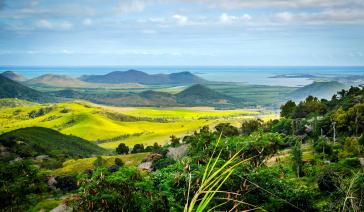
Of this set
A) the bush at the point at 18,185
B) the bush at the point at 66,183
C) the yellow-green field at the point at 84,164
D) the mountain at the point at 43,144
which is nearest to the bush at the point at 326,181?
the bush at the point at 18,185

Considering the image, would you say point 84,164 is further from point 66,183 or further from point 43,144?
point 43,144

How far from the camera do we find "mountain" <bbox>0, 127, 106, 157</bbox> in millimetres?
138125

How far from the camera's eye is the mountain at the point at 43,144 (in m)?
138

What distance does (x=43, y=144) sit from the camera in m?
157

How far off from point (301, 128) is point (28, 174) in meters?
64.7

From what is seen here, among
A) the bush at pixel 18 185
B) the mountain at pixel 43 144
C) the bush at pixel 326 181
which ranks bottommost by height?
the mountain at pixel 43 144

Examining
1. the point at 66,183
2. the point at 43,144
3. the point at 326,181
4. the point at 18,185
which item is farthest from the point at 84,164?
the point at 326,181

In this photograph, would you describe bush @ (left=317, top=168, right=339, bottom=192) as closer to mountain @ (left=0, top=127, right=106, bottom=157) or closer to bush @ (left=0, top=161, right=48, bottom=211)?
bush @ (left=0, top=161, right=48, bottom=211)

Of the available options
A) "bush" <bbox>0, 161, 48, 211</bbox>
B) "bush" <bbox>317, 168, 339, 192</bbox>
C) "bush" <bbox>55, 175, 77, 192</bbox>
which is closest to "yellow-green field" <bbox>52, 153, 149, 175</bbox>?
"bush" <bbox>55, 175, 77, 192</bbox>

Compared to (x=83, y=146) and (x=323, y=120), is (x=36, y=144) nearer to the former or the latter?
(x=83, y=146)

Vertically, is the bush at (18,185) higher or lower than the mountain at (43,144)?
higher

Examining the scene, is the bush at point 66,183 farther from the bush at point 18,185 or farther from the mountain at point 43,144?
the mountain at point 43,144

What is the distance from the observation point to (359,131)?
77.9 metres

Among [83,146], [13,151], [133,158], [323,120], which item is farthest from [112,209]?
[83,146]
